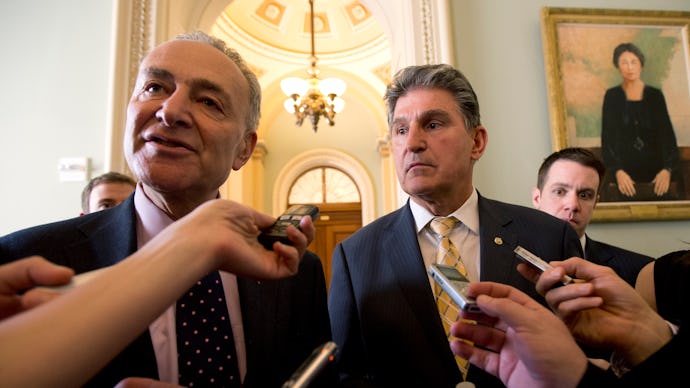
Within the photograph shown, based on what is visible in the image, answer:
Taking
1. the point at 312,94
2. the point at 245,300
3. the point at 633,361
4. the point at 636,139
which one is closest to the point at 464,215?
the point at 633,361

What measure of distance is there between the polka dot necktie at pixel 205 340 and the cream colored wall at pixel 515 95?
246 cm

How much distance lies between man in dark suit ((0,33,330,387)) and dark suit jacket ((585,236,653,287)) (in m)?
1.73

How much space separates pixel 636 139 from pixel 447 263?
255 cm

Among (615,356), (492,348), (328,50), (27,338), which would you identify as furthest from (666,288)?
(328,50)

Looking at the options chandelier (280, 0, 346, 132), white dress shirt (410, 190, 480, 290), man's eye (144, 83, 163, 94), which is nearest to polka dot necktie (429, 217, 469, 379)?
white dress shirt (410, 190, 480, 290)

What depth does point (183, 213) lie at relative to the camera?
4.35 feet

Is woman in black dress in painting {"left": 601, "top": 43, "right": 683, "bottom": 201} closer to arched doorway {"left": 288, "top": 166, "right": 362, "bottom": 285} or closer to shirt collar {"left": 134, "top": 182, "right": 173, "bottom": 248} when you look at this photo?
shirt collar {"left": 134, "top": 182, "right": 173, "bottom": 248}

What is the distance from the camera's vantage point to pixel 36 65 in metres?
3.35

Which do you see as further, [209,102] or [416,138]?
[416,138]

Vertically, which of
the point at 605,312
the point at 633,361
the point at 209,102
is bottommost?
the point at 633,361

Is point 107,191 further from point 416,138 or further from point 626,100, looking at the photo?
point 626,100

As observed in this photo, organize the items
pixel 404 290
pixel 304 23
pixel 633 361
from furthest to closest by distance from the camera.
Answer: pixel 304 23 → pixel 404 290 → pixel 633 361

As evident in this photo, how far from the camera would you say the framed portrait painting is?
10.7 feet

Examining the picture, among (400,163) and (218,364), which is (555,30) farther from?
(218,364)
